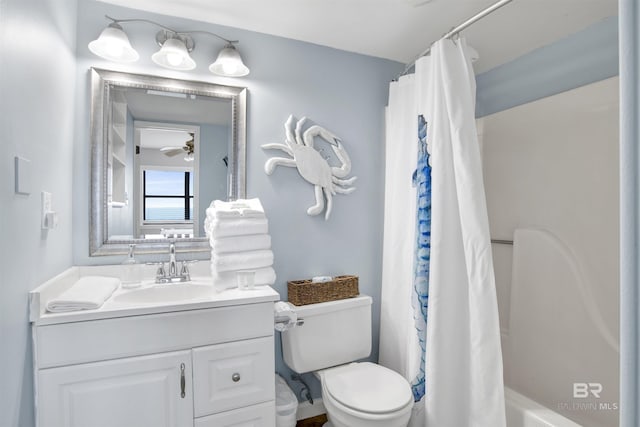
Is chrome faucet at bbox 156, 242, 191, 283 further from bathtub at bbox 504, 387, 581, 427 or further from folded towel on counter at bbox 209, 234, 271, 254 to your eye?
bathtub at bbox 504, 387, 581, 427

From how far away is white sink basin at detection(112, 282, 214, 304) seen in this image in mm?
1574

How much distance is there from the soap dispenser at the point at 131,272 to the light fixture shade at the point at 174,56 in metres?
0.94

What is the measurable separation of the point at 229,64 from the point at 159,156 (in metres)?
0.62

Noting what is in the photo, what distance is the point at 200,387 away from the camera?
1.39 meters

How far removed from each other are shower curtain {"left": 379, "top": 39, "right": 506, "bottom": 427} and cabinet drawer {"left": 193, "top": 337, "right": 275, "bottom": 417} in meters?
0.77

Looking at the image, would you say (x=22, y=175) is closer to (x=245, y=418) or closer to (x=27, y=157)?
(x=27, y=157)

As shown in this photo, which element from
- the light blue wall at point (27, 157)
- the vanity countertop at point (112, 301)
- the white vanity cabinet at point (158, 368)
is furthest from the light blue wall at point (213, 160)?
the white vanity cabinet at point (158, 368)

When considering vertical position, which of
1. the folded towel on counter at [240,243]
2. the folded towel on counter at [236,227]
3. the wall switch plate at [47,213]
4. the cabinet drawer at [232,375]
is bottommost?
the cabinet drawer at [232,375]

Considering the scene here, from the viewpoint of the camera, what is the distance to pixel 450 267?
1.61m

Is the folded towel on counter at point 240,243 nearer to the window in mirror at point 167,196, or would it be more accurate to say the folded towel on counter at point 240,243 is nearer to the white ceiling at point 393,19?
the window in mirror at point 167,196

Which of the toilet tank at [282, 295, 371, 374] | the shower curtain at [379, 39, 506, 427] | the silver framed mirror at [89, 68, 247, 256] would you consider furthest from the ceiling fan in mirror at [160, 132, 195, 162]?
Answer: the shower curtain at [379, 39, 506, 427]

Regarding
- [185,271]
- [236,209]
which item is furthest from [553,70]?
[185,271]

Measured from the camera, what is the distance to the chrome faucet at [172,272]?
5.58ft

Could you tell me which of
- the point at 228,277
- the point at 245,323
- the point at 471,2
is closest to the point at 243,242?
the point at 228,277
